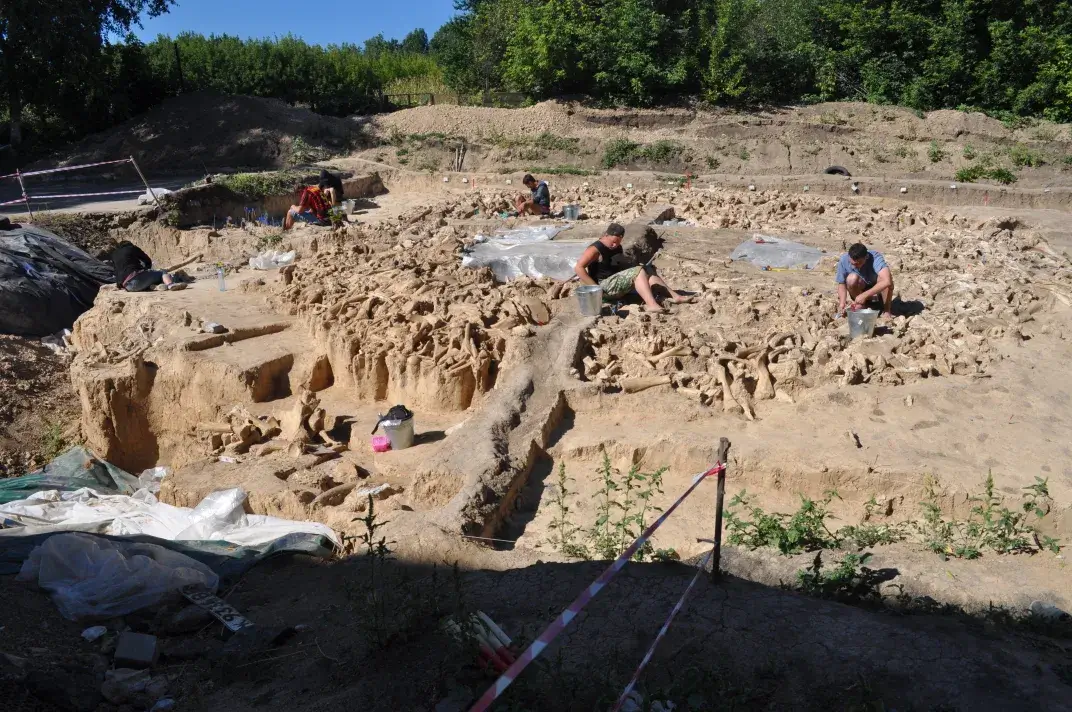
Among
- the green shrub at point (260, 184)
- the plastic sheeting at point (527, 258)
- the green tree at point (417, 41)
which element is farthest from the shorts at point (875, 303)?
the green tree at point (417, 41)

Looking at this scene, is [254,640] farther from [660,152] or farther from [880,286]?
[660,152]

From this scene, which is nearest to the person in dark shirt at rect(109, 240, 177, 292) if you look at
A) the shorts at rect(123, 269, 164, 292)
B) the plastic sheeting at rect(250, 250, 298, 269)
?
the shorts at rect(123, 269, 164, 292)

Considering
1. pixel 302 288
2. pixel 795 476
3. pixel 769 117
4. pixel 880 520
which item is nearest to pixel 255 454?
pixel 302 288

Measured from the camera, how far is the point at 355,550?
5.00 m

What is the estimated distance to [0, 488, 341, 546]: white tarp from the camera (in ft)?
17.8

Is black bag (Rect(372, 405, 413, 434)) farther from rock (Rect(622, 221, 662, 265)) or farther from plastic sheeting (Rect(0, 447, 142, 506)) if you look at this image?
rock (Rect(622, 221, 662, 265))

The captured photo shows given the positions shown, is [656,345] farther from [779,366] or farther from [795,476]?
[795,476]

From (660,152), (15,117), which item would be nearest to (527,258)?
(660,152)

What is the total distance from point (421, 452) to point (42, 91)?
18.3 metres

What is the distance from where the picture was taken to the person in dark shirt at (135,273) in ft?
33.6

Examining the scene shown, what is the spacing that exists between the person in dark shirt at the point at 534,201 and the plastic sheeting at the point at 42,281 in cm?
610

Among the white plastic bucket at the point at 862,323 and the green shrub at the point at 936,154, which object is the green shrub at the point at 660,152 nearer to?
the green shrub at the point at 936,154

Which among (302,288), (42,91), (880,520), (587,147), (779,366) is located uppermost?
(42,91)

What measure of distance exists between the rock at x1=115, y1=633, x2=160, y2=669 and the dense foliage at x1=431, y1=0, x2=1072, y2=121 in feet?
75.2
